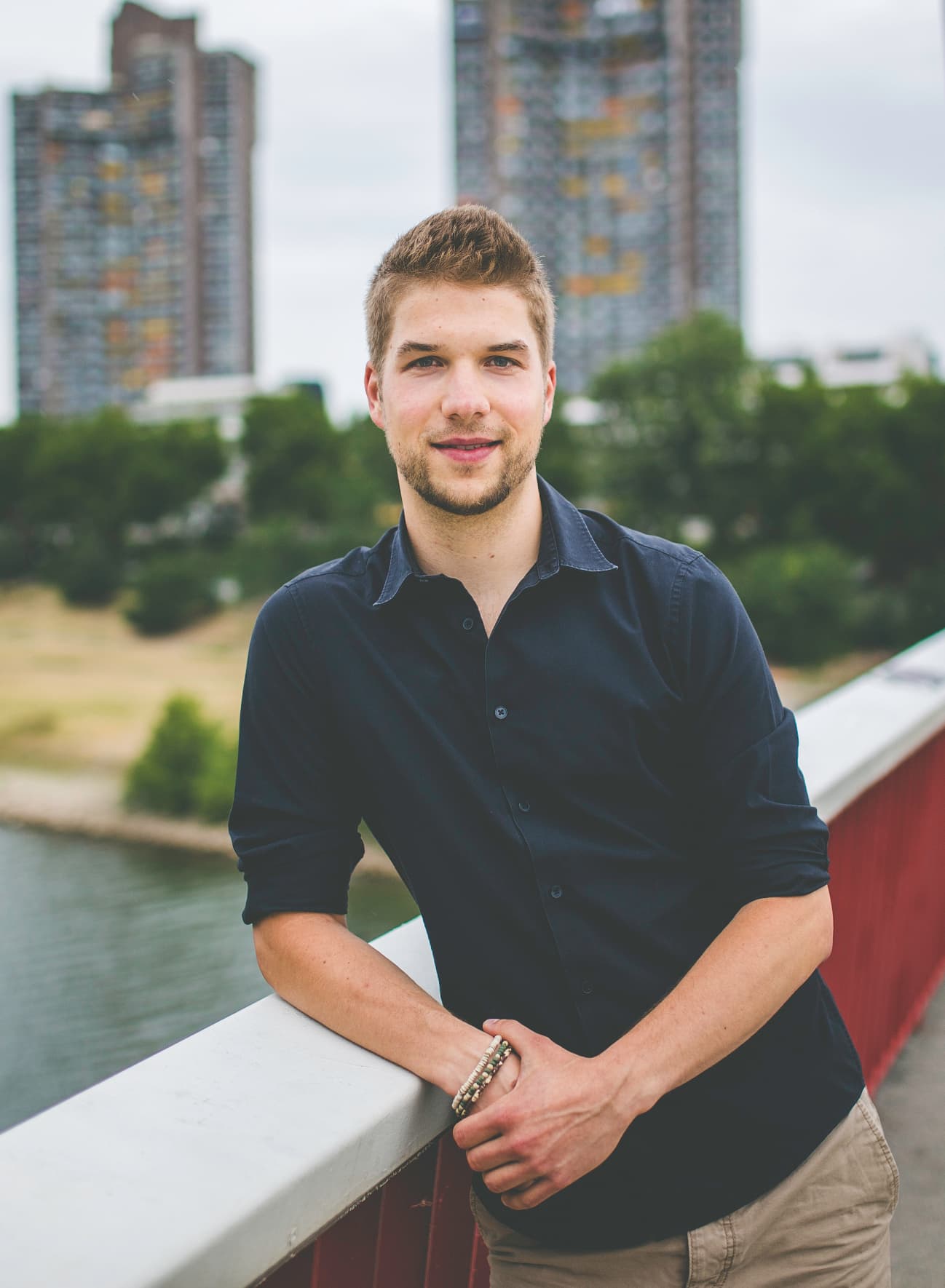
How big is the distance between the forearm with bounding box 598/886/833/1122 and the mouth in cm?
40

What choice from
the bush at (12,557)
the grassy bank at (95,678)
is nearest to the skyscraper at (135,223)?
the bush at (12,557)

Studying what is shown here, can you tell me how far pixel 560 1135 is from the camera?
2.54 feet

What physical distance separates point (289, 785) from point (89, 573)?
28.5 metres

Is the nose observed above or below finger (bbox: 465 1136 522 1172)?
above

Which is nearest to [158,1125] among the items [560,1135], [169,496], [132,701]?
[560,1135]

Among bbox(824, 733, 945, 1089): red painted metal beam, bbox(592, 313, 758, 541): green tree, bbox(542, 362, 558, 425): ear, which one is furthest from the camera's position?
bbox(592, 313, 758, 541): green tree

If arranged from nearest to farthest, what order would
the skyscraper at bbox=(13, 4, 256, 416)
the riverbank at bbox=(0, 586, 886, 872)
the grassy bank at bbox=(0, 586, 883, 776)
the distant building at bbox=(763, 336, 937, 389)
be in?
the riverbank at bbox=(0, 586, 886, 872) → the grassy bank at bbox=(0, 586, 883, 776) → the distant building at bbox=(763, 336, 937, 389) → the skyscraper at bbox=(13, 4, 256, 416)

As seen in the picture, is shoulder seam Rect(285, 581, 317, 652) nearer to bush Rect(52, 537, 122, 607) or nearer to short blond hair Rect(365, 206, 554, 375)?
short blond hair Rect(365, 206, 554, 375)

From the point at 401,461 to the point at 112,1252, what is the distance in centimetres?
61

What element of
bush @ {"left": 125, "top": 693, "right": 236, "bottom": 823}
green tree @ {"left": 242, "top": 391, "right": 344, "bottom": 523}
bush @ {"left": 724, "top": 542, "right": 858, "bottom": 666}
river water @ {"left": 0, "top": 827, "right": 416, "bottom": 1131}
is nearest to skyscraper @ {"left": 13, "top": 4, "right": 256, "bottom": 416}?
green tree @ {"left": 242, "top": 391, "right": 344, "bottom": 523}

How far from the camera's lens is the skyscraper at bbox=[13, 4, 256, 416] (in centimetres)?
4959

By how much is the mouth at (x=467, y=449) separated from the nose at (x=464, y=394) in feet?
0.06

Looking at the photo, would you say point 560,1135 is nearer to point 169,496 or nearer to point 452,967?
point 452,967

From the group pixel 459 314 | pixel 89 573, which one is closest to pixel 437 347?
pixel 459 314
